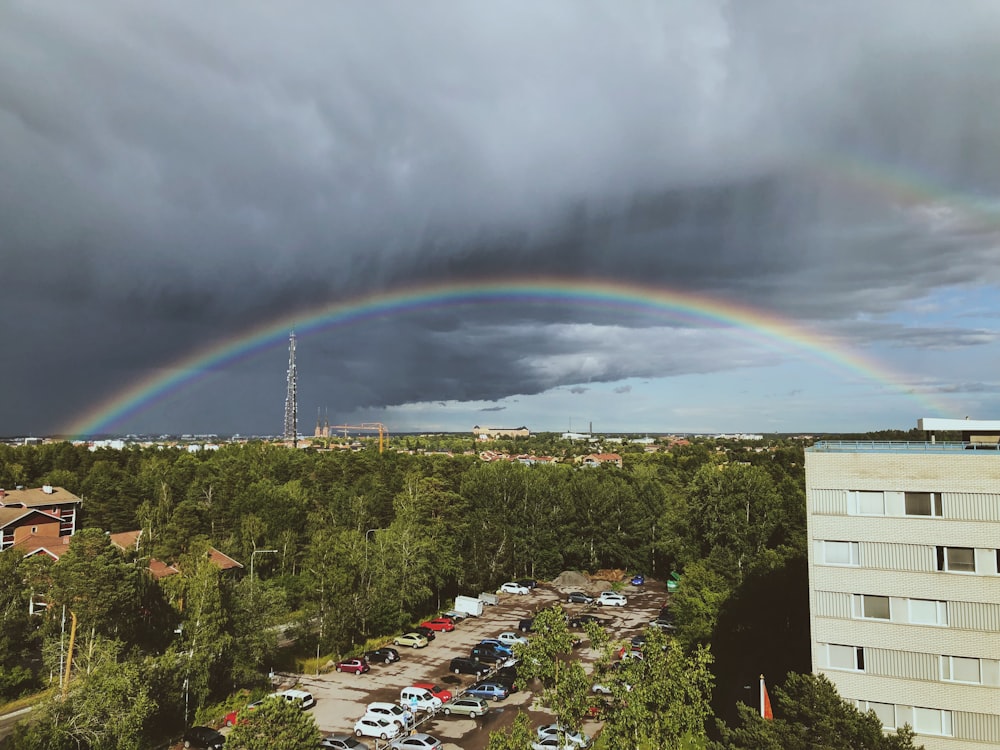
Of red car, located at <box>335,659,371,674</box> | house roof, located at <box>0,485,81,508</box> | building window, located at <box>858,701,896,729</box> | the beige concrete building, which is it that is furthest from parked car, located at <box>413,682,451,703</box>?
house roof, located at <box>0,485,81,508</box>

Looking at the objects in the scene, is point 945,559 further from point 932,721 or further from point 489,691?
point 489,691

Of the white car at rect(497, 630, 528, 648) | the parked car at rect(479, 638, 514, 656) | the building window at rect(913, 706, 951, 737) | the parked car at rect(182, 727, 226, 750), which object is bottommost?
the white car at rect(497, 630, 528, 648)

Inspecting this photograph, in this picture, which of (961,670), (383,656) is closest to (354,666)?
(383,656)

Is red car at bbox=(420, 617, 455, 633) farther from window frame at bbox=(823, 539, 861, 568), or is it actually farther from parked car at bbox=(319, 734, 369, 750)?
window frame at bbox=(823, 539, 861, 568)

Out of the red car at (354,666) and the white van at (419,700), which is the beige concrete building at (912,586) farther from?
the red car at (354,666)

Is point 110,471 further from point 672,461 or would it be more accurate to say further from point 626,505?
point 672,461
